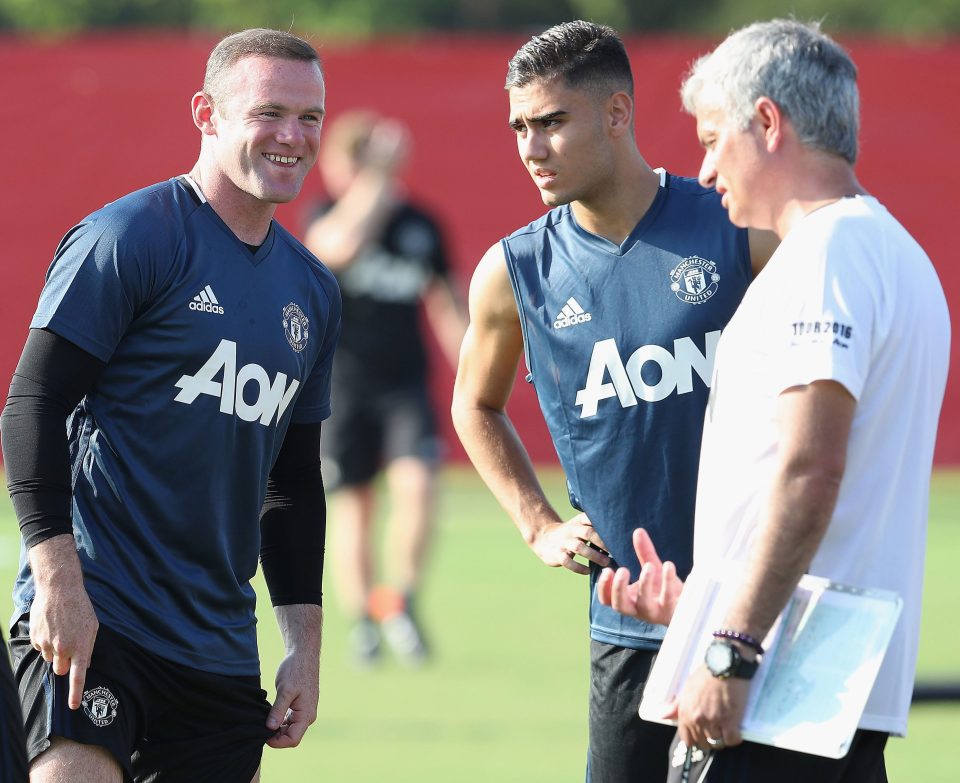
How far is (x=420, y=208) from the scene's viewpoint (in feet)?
31.2

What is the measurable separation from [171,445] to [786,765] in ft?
5.06

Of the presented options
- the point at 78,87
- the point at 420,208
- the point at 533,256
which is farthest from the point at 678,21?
the point at 533,256

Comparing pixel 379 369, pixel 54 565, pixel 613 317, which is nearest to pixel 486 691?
pixel 379 369

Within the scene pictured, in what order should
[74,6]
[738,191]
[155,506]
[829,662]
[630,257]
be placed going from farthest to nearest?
1. [74,6]
2. [630,257]
3. [155,506]
4. [738,191]
5. [829,662]

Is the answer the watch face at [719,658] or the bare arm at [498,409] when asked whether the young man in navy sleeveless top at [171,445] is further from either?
the watch face at [719,658]

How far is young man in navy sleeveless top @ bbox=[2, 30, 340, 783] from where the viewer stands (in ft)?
11.6

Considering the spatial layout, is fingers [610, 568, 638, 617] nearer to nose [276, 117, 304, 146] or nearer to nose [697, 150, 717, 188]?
nose [697, 150, 717, 188]

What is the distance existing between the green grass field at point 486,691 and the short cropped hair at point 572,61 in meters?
1.88

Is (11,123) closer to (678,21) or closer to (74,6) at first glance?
(74,6)

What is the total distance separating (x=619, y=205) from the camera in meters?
4.19

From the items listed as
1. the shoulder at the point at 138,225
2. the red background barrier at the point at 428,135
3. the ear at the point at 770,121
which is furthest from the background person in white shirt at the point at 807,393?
the red background barrier at the point at 428,135

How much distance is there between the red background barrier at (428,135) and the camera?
Answer: 15781 millimetres

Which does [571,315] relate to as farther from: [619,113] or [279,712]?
[279,712]

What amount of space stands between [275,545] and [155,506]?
1.84 ft
